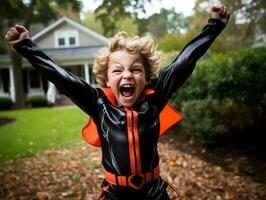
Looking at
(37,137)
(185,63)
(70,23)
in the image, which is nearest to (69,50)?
(70,23)

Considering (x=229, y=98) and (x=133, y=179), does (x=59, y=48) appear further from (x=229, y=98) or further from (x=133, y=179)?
(x=133, y=179)

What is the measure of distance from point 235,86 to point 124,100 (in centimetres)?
428

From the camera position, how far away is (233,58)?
616cm

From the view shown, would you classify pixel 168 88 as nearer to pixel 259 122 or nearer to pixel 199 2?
pixel 259 122

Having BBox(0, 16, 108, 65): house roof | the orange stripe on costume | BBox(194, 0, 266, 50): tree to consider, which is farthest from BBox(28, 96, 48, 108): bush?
the orange stripe on costume

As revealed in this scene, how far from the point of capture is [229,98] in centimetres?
623

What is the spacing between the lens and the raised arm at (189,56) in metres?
2.16

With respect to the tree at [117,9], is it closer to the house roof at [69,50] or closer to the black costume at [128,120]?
the black costume at [128,120]

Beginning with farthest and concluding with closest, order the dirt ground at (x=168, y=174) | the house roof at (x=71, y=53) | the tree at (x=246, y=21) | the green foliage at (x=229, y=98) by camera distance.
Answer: the house roof at (x=71, y=53) < the green foliage at (x=229, y=98) < the tree at (x=246, y=21) < the dirt ground at (x=168, y=174)

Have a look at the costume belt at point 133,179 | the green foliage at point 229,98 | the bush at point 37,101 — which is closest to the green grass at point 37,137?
the green foliage at point 229,98

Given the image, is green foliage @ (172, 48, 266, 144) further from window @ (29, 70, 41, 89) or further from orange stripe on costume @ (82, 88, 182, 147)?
window @ (29, 70, 41, 89)

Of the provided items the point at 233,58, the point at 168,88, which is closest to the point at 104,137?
the point at 168,88

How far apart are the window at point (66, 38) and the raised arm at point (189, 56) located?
2282cm

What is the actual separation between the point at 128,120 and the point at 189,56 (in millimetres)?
629
